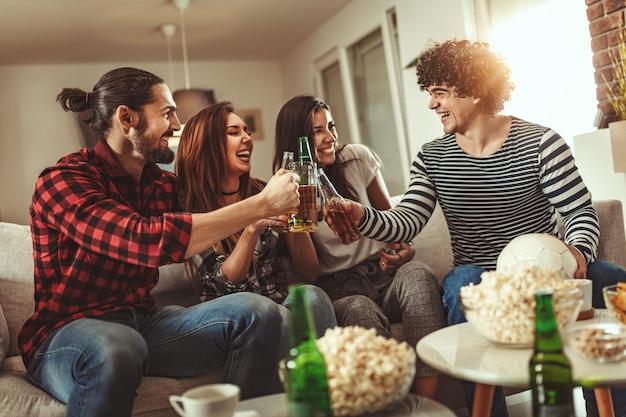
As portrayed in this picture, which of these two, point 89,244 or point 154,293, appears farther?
point 154,293

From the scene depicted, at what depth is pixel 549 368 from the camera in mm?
990

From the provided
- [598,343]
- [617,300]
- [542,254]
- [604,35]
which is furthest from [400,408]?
[604,35]

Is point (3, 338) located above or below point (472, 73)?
below

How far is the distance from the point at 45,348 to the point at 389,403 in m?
0.99

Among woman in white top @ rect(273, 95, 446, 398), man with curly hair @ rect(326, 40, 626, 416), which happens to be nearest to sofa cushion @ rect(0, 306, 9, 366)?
woman in white top @ rect(273, 95, 446, 398)

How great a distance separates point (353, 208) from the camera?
214 cm

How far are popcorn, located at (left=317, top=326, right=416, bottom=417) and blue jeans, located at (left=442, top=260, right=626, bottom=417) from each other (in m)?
0.87

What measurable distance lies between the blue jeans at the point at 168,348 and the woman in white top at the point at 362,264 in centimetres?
30

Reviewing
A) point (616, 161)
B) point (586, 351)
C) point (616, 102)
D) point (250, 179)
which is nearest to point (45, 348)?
point (250, 179)

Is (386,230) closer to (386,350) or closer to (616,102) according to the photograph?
(386,350)

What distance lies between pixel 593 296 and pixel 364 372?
1.15 m

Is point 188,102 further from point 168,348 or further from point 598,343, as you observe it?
point 598,343

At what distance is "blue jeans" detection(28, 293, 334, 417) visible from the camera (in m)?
1.58

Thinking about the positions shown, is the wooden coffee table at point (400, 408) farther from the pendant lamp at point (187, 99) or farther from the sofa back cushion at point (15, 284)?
the pendant lamp at point (187, 99)
